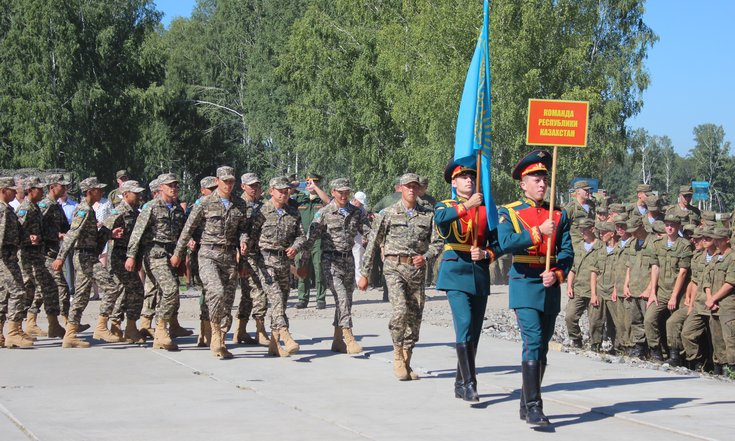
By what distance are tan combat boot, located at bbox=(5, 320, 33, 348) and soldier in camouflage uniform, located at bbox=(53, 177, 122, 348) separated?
464mm

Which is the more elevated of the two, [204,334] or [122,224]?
[122,224]

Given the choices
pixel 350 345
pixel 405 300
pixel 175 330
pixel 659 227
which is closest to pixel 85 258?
pixel 175 330

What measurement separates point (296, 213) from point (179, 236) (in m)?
1.40

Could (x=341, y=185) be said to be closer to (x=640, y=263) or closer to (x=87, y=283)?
(x=87, y=283)

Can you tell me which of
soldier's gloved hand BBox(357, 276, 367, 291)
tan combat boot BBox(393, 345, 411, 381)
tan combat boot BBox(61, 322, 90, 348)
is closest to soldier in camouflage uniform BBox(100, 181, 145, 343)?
tan combat boot BBox(61, 322, 90, 348)

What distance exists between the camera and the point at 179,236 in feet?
42.2

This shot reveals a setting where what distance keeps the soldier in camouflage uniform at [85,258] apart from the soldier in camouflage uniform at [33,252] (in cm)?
38

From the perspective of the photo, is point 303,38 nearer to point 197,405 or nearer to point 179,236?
point 179,236

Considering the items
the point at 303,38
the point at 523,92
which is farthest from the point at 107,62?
the point at 523,92

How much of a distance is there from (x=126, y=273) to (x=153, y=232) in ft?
2.62

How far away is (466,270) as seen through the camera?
9.70 metres

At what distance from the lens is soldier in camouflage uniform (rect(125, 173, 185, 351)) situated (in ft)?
42.4

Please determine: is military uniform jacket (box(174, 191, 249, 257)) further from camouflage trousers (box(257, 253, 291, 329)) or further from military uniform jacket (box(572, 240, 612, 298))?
military uniform jacket (box(572, 240, 612, 298))

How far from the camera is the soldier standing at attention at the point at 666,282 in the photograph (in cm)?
1445
